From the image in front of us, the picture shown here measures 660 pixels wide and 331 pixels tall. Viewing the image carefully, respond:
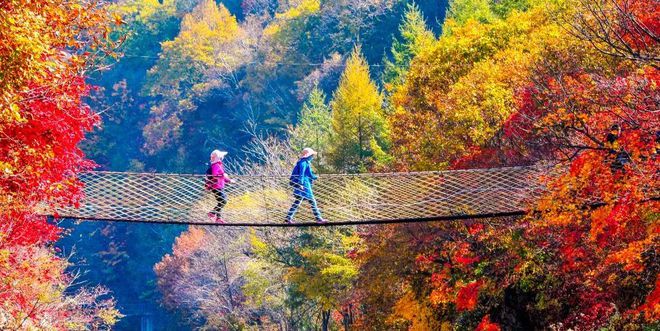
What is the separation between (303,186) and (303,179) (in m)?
0.21

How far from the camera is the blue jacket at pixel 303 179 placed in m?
8.79

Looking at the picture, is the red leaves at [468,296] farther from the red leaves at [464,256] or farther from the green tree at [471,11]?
the green tree at [471,11]

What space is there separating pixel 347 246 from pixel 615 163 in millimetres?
12619

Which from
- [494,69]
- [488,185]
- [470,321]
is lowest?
[470,321]

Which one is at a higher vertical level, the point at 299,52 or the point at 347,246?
the point at 299,52

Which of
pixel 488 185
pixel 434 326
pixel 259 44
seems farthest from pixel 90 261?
pixel 488 185

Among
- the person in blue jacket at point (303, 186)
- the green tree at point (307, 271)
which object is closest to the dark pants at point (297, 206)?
the person in blue jacket at point (303, 186)

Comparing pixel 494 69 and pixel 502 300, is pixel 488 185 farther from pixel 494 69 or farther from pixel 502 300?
pixel 494 69

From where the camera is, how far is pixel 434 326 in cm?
1517

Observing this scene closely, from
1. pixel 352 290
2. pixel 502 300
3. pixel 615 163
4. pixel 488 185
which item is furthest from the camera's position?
pixel 352 290

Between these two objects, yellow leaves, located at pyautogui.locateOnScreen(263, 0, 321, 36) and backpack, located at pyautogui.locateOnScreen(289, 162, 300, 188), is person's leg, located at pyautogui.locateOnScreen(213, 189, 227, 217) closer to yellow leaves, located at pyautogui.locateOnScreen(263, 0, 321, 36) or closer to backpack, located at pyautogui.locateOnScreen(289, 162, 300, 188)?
backpack, located at pyautogui.locateOnScreen(289, 162, 300, 188)

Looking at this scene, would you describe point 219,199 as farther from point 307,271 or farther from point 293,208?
point 307,271

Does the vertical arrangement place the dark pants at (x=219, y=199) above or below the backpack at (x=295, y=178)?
below

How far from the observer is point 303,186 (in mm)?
8742
